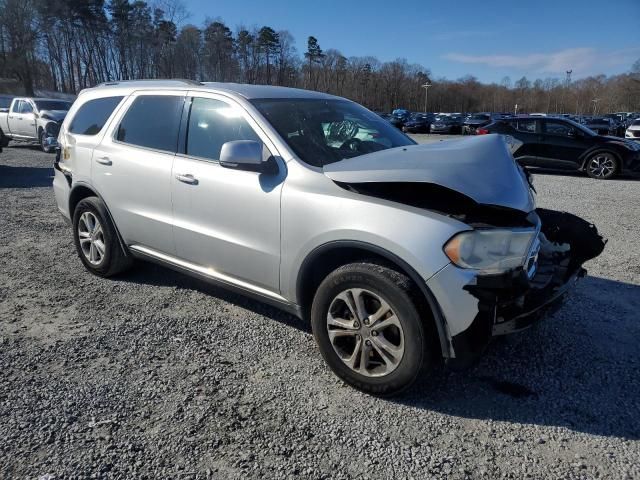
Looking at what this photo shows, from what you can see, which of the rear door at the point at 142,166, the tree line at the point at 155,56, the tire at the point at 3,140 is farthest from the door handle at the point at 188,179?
the tree line at the point at 155,56

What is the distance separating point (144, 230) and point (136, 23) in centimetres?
7183

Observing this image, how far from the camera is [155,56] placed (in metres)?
67.2

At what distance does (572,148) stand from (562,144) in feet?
0.86

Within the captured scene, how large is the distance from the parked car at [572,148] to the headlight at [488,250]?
34.9 ft

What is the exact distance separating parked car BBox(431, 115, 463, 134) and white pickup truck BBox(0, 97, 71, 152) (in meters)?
28.0

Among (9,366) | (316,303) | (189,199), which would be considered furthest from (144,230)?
(316,303)

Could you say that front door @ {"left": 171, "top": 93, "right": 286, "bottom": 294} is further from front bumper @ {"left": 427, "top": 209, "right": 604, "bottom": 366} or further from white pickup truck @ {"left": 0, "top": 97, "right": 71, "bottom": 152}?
white pickup truck @ {"left": 0, "top": 97, "right": 71, "bottom": 152}

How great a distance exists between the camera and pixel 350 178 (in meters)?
2.69

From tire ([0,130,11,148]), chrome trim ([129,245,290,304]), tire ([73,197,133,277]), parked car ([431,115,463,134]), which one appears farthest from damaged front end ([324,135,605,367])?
parked car ([431,115,463,134])

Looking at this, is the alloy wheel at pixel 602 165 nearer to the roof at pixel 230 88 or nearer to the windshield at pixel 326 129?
the windshield at pixel 326 129

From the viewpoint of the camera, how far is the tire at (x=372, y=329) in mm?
2512

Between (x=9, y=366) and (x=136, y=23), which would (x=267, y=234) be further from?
(x=136, y=23)

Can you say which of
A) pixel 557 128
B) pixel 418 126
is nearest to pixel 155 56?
pixel 418 126

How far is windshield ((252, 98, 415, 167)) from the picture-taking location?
10.5ft
